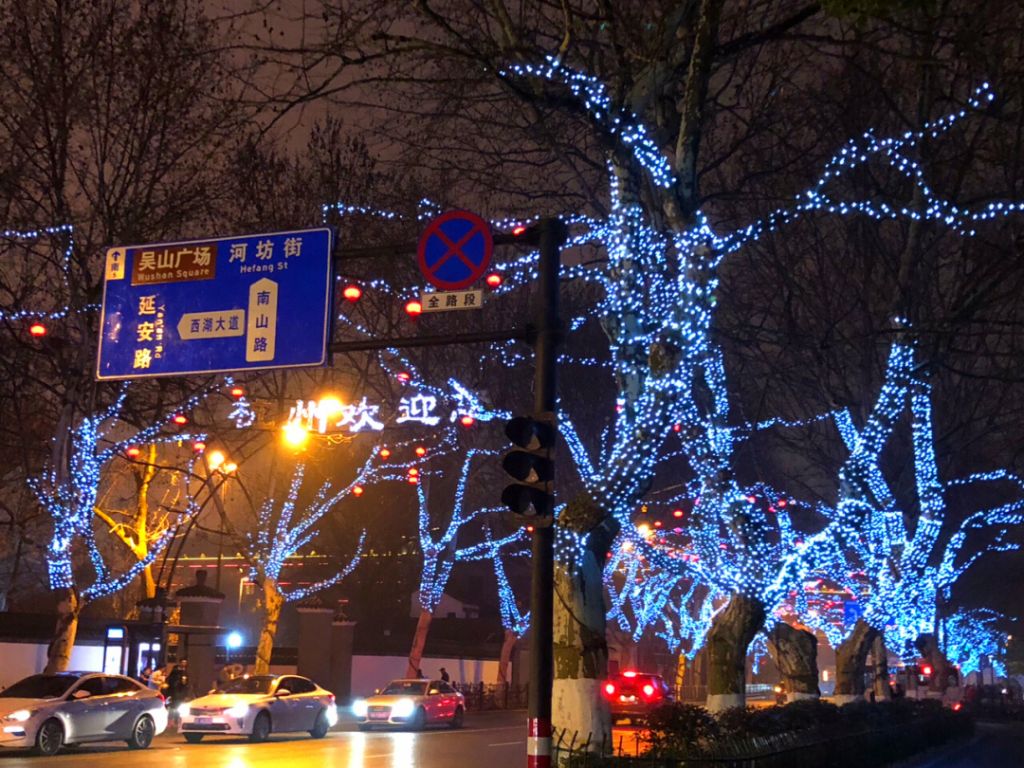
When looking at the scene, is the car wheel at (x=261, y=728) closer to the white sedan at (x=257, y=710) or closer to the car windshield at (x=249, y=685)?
the white sedan at (x=257, y=710)

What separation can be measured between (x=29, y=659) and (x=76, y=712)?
9.19m

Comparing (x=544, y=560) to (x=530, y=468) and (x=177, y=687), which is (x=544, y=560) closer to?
(x=530, y=468)

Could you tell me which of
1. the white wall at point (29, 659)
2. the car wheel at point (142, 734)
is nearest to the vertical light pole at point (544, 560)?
the car wheel at point (142, 734)

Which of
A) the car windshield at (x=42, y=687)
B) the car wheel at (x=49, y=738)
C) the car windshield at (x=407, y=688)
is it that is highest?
the car windshield at (x=42, y=687)

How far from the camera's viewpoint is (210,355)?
11938 mm

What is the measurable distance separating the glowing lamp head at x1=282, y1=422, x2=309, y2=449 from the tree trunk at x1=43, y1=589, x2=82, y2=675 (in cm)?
543

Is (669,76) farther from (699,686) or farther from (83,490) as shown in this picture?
(699,686)

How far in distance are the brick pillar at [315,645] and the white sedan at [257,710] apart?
10.9 meters

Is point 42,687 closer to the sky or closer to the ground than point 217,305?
closer to the ground

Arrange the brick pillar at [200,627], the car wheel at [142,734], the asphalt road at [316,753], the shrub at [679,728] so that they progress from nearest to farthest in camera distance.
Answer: the shrub at [679,728], the asphalt road at [316,753], the car wheel at [142,734], the brick pillar at [200,627]

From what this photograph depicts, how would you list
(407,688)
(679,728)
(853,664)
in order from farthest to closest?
(407,688) → (853,664) → (679,728)

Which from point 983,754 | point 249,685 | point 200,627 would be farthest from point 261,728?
point 983,754

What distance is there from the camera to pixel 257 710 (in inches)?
900

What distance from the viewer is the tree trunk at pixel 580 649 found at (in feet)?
43.7
